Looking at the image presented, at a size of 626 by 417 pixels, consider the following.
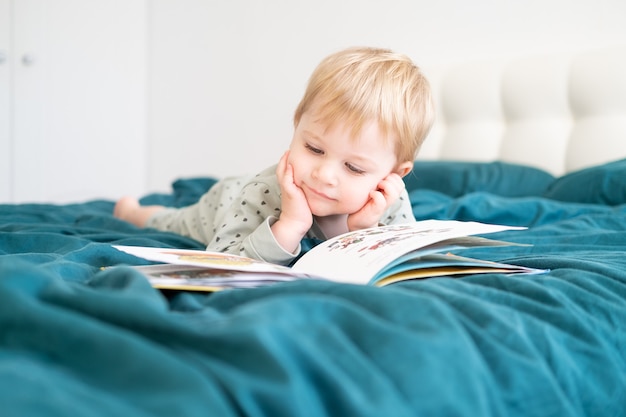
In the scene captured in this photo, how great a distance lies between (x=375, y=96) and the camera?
1210 mm

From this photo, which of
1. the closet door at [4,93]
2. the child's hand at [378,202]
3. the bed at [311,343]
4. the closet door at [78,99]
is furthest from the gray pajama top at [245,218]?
the closet door at [78,99]

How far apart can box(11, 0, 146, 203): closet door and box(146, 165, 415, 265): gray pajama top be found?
2.07 meters

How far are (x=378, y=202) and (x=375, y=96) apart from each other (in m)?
0.19

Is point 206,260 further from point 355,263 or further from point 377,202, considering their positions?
point 377,202

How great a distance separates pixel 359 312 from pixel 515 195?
173 cm

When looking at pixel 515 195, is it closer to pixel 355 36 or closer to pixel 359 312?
pixel 355 36

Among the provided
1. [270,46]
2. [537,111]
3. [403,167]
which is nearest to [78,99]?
[270,46]

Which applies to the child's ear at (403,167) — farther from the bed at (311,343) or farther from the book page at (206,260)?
the book page at (206,260)

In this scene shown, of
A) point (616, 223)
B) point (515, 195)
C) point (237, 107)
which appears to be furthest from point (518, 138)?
point (237, 107)

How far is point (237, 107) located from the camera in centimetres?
379

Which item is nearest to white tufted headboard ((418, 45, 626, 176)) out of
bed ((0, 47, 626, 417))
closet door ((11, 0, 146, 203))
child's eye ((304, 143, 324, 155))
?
bed ((0, 47, 626, 417))

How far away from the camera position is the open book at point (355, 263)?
0.85m

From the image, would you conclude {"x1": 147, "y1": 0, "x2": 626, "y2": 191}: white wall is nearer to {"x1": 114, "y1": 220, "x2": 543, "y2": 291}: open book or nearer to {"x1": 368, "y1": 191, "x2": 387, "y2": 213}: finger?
{"x1": 368, "y1": 191, "x2": 387, "y2": 213}: finger

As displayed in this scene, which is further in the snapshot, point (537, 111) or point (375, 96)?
point (537, 111)
